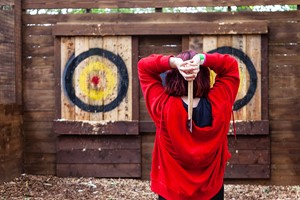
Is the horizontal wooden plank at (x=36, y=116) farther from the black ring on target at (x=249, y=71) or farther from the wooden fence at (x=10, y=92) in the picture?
the black ring on target at (x=249, y=71)

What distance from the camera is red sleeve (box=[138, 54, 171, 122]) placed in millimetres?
2352

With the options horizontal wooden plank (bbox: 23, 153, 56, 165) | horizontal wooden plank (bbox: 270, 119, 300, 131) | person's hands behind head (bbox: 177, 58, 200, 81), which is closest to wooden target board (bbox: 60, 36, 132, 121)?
horizontal wooden plank (bbox: 23, 153, 56, 165)

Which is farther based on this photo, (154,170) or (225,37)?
(225,37)

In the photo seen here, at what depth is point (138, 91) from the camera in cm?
558

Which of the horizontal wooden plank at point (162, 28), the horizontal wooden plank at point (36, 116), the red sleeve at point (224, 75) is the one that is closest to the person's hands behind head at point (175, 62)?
the red sleeve at point (224, 75)

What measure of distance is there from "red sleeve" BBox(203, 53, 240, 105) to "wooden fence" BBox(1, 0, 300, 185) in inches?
120

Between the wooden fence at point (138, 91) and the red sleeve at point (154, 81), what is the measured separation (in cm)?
310

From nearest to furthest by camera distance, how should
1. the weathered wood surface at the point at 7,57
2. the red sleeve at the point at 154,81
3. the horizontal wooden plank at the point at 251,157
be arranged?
the red sleeve at the point at 154,81
the weathered wood surface at the point at 7,57
the horizontal wooden plank at the point at 251,157

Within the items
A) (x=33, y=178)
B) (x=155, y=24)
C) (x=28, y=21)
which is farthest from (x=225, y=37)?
(x=33, y=178)

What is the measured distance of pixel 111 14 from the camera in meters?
5.63

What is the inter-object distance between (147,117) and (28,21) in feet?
5.90

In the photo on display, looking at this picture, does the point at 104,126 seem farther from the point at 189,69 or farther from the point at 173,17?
the point at 189,69

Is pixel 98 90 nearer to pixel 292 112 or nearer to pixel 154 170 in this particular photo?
pixel 292 112

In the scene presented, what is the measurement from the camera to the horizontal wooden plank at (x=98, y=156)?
5.60m
